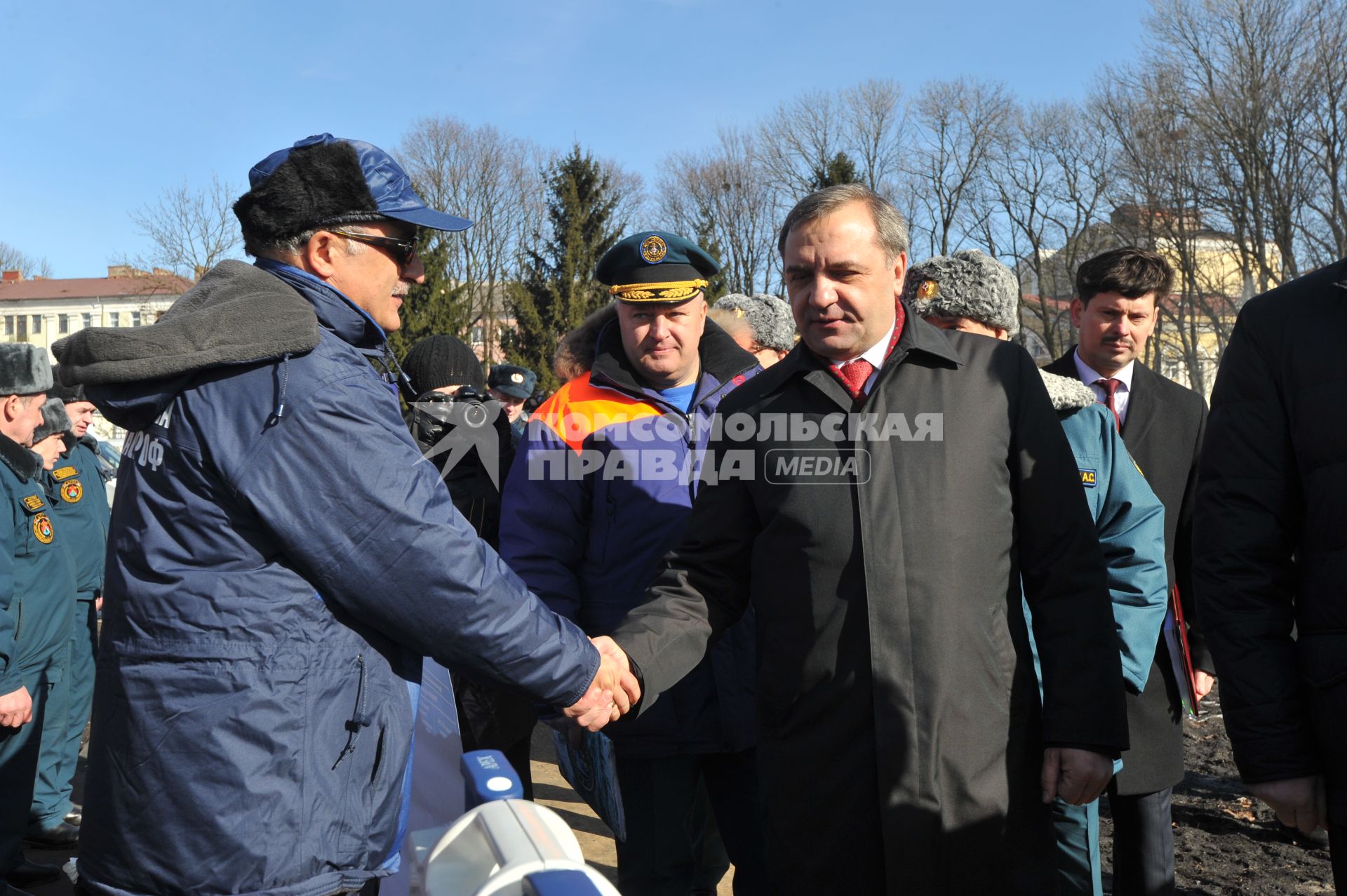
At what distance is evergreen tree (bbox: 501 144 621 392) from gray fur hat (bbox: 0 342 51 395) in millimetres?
31396

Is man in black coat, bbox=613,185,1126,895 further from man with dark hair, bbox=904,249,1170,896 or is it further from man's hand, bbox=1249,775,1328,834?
man with dark hair, bbox=904,249,1170,896

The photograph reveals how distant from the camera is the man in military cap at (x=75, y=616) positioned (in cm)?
541

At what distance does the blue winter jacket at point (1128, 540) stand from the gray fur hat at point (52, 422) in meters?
4.84

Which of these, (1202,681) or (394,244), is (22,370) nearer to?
(394,244)

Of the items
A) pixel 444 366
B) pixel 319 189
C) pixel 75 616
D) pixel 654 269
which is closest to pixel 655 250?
pixel 654 269

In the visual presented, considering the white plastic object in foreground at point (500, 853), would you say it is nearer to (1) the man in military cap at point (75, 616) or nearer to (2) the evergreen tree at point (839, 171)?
(1) the man in military cap at point (75, 616)

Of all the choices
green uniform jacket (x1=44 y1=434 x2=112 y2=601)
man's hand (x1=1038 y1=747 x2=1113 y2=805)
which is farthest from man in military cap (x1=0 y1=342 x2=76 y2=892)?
man's hand (x1=1038 y1=747 x2=1113 y2=805)

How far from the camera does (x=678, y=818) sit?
3145mm

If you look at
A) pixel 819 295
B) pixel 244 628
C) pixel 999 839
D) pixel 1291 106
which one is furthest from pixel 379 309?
pixel 1291 106

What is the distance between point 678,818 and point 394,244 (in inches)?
72.6

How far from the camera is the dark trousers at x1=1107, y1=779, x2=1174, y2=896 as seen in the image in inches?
128

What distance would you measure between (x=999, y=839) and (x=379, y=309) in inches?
70.3

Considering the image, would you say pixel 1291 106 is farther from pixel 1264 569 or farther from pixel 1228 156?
pixel 1264 569

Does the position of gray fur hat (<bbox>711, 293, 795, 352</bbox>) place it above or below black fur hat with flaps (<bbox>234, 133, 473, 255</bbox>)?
above
